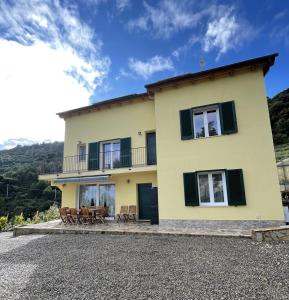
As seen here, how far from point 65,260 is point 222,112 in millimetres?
11456

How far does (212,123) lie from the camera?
13.7 m

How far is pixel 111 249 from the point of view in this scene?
30.8 ft

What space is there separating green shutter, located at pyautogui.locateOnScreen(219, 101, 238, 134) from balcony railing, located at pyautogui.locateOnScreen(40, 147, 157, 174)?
597 centimetres

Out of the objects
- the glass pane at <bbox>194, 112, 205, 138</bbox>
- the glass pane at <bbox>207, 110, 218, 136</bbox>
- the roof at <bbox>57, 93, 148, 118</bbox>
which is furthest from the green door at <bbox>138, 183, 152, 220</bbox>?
the roof at <bbox>57, 93, 148, 118</bbox>

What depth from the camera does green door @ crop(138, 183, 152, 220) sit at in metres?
16.3

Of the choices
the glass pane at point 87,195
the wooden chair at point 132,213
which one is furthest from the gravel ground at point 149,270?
the glass pane at point 87,195

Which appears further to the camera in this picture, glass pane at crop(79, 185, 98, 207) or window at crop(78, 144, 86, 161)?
window at crop(78, 144, 86, 161)

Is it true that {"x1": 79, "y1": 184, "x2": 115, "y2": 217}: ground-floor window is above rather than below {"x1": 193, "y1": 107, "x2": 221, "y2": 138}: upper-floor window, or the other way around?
below

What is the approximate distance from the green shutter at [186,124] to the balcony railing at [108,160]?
3769mm

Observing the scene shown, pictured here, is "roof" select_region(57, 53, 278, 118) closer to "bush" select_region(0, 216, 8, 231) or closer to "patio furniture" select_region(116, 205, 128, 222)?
"patio furniture" select_region(116, 205, 128, 222)

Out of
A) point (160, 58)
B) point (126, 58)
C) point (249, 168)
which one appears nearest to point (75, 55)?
point (126, 58)

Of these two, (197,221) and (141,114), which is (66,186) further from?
(197,221)

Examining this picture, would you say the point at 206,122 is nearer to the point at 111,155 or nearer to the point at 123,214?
the point at 111,155

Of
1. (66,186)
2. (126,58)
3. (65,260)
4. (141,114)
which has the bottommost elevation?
(65,260)
